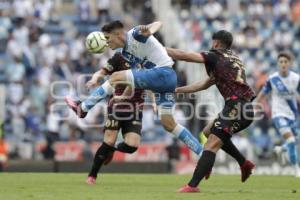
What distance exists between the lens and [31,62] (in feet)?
86.4

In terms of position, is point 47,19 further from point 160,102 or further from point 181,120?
point 160,102

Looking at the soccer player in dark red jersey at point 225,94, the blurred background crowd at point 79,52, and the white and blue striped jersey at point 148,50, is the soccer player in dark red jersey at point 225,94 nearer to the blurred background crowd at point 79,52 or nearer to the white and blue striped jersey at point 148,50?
the white and blue striped jersey at point 148,50

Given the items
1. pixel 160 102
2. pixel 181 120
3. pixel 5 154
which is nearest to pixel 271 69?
pixel 181 120

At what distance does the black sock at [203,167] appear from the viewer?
496 inches

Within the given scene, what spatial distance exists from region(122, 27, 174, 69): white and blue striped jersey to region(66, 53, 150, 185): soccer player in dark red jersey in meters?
1.11

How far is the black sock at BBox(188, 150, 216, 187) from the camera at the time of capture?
12.6 meters

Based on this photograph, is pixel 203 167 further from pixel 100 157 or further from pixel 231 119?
pixel 100 157

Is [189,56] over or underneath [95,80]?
over

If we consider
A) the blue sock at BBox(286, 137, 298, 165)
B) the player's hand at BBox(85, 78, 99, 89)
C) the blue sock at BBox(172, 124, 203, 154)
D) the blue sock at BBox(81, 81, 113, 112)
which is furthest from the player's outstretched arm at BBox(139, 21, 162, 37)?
the blue sock at BBox(286, 137, 298, 165)

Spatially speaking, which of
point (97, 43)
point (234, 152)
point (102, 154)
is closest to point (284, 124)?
point (234, 152)

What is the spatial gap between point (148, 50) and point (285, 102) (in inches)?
250

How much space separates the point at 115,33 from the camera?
13.9m

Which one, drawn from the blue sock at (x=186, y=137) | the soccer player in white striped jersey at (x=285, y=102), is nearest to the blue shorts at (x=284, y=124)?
the soccer player in white striped jersey at (x=285, y=102)

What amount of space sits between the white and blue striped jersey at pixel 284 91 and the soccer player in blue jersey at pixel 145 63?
505cm
